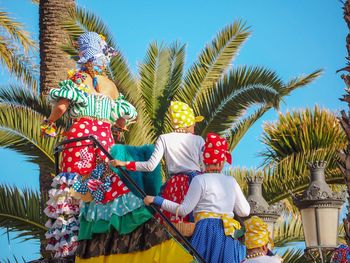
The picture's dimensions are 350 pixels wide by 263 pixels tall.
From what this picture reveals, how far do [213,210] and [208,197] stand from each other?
0.12 metres

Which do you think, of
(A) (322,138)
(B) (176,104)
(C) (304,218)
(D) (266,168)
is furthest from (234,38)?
(B) (176,104)

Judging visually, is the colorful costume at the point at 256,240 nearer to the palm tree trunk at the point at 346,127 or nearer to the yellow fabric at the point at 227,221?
the yellow fabric at the point at 227,221

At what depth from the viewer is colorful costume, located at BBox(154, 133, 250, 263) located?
755cm

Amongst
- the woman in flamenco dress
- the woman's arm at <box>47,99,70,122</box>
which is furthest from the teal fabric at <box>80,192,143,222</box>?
the woman's arm at <box>47,99,70,122</box>

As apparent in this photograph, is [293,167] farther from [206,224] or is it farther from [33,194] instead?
[206,224]

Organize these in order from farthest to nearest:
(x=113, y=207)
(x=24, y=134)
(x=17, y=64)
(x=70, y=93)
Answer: (x=17, y=64) → (x=24, y=134) → (x=70, y=93) → (x=113, y=207)

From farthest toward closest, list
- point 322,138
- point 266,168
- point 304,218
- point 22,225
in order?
point 322,138
point 266,168
point 22,225
point 304,218

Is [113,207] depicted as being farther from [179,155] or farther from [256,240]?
[256,240]

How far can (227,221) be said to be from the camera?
7.58 metres

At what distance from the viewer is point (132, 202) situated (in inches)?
324

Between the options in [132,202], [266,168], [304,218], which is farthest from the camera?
[266,168]

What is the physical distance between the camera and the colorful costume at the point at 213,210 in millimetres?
7547

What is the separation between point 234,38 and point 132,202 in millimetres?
8883

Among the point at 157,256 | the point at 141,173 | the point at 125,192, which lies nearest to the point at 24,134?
the point at 141,173
